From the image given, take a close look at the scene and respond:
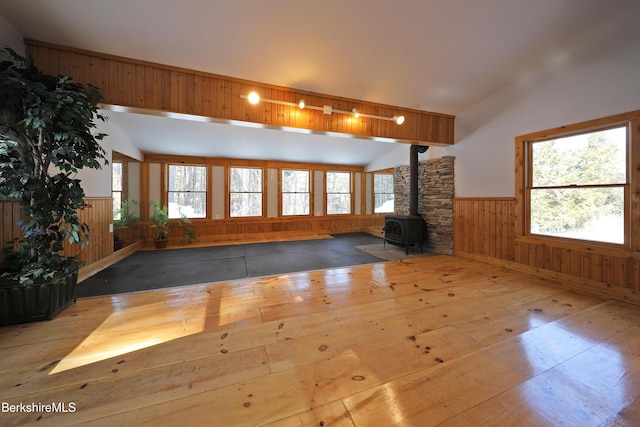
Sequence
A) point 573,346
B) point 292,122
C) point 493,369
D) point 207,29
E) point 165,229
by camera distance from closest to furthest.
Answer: point 493,369 → point 573,346 → point 207,29 → point 292,122 → point 165,229

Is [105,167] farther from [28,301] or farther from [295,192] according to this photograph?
[295,192]

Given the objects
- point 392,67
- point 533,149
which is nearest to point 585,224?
point 533,149

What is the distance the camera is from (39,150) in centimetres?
196

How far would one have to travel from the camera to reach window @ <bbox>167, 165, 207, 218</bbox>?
19.2 feet

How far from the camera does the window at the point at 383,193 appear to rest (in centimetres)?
792

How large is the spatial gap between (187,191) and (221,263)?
123 inches

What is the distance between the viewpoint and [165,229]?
530cm

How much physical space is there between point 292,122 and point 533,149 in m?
3.59

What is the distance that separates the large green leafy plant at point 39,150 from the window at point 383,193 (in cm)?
712

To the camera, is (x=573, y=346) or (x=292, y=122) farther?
(x=292, y=122)

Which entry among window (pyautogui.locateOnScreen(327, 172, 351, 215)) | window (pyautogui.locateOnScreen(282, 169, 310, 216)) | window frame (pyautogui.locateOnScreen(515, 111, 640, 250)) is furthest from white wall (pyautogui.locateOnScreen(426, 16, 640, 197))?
window (pyautogui.locateOnScreen(282, 169, 310, 216))

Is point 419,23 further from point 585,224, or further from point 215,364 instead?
point 215,364

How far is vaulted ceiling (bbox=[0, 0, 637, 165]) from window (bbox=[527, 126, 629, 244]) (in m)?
1.17

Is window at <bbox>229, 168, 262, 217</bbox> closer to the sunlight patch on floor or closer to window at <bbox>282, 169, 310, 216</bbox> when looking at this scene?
window at <bbox>282, 169, 310, 216</bbox>
